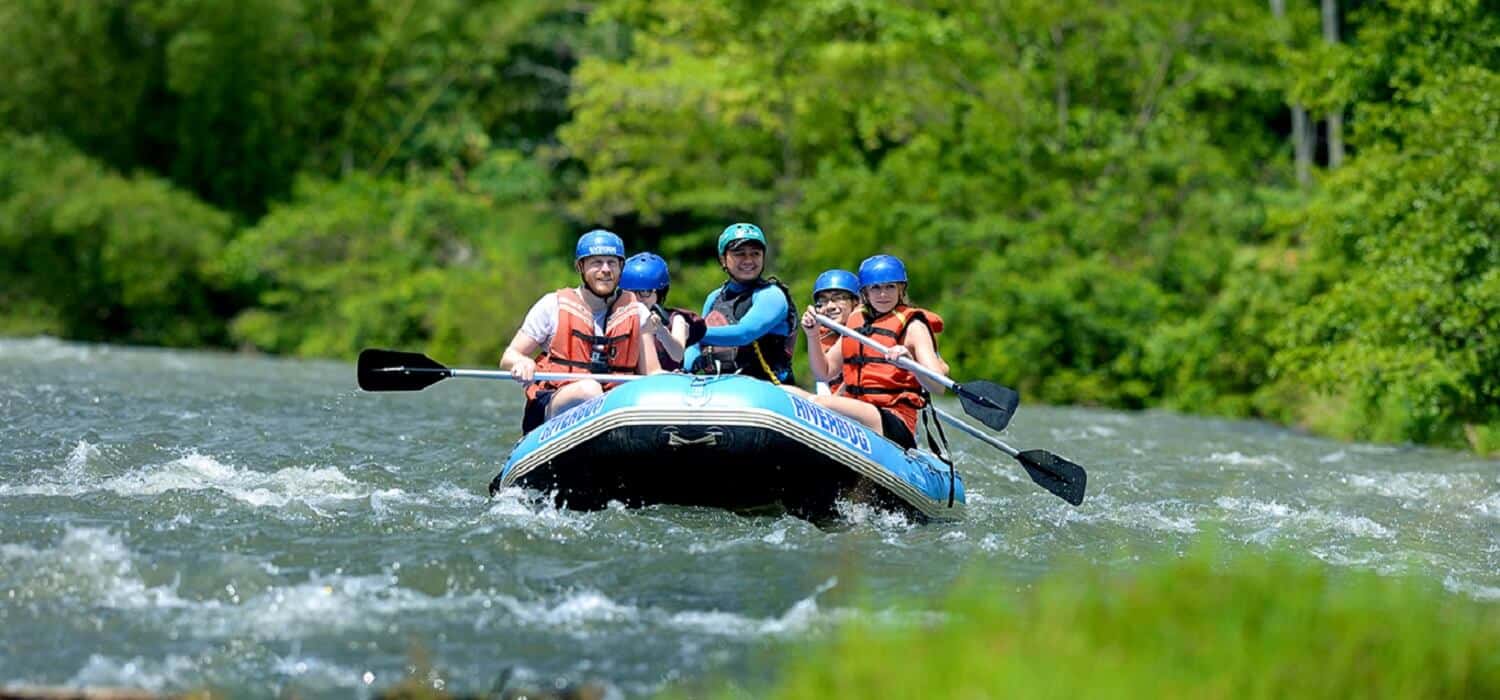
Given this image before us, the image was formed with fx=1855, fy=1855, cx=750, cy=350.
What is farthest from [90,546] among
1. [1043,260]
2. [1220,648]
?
[1043,260]

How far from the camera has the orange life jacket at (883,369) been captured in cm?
889

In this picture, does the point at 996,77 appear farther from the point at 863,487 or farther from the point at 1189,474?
the point at 863,487

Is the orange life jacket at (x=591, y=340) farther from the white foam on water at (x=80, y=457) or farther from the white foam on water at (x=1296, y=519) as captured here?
the white foam on water at (x=1296, y=519)

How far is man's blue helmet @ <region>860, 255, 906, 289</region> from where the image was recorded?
29.0 feet

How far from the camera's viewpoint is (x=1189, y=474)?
11.6 meters

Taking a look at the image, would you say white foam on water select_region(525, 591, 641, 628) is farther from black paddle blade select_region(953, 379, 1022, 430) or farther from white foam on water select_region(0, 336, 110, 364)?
white foam on water select_region(0, 336, 110, 364)

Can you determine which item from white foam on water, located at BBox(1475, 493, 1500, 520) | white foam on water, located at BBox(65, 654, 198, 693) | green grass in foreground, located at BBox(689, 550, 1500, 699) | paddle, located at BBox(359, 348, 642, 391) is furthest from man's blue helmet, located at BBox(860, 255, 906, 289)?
white foam on water, located at BBox(65, 654, 198, 693)

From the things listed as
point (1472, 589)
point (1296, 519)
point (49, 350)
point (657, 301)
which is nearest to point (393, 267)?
point (49, 350)

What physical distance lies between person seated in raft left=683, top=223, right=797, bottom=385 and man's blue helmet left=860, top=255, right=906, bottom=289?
1.56 feet

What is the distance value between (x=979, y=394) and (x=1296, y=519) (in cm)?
174

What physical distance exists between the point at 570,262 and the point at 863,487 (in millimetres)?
18138

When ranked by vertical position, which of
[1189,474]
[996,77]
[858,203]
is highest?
[996,77]

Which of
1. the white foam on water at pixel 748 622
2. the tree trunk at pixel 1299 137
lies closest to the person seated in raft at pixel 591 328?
the white foam on water at pixel 748 622

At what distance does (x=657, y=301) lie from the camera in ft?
28.8
